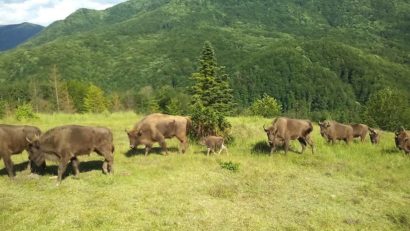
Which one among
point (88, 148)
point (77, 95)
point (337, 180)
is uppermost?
point (88, 148)

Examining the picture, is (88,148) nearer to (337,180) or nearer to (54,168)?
(54,168)

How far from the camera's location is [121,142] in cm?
2928

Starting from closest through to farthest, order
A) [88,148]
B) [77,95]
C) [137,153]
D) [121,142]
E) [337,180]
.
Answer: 1. [88,148]
2. [337,180]
3. [137,153]
4. [121,142]
5. [77,95]

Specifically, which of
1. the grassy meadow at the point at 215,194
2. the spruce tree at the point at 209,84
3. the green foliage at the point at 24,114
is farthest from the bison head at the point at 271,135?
the green foliage at the point at 24,114

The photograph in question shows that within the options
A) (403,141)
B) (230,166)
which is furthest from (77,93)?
(230,166)

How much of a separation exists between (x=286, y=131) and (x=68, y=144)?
13.5m

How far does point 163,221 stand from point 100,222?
2.19 m

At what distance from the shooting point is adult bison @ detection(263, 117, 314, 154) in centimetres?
2608

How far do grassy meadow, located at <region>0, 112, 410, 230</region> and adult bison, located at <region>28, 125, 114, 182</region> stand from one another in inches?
37.3

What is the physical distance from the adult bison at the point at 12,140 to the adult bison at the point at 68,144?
894mm

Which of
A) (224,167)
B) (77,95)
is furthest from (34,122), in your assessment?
(77,95)

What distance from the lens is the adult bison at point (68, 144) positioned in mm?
19422

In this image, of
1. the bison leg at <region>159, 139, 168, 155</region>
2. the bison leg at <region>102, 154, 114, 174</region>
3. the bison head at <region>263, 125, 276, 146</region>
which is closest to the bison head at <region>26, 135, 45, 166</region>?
the bison leg at <region>102, 154, 114, 174</region>

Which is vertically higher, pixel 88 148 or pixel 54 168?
pixel 88 148
